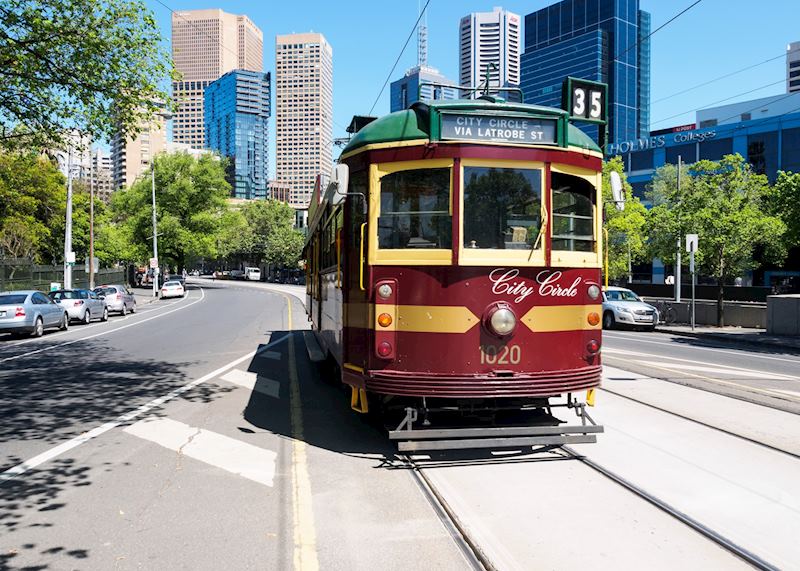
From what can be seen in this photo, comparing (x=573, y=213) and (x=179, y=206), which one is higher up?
(x=179, y=206)

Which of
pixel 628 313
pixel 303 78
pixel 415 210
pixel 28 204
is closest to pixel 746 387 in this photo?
pixel 415 210

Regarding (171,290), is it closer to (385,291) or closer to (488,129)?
(385,291)

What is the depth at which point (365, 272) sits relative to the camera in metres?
6.12

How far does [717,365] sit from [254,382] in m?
9.46

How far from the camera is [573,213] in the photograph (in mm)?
6367

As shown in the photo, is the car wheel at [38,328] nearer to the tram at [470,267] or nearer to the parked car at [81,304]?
the parked car at [81,304]

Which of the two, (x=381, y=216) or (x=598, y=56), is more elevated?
(x=598, y=56)

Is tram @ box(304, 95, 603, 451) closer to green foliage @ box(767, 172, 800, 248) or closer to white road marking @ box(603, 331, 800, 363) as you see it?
white road marking @ box(603, 331, 800, 363)

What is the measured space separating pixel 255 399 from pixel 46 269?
35.0 m

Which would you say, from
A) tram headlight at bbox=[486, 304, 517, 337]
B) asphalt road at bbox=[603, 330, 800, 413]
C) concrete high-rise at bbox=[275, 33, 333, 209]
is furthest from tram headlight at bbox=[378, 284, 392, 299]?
concrete high-rise at bbox=[275, 33, 333, 209]

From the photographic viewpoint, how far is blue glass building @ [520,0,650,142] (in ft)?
315

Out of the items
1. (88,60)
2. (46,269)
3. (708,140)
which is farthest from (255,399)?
(708,140)

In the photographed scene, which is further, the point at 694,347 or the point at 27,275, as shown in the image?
the point at 27,275

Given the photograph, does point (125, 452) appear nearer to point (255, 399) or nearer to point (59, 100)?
point (255, 399)
